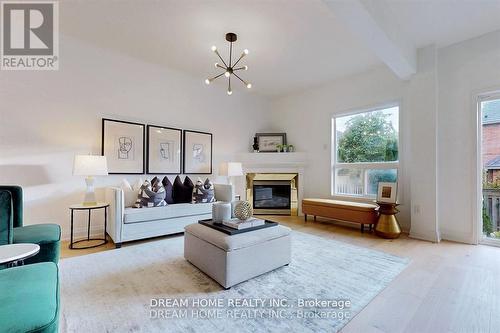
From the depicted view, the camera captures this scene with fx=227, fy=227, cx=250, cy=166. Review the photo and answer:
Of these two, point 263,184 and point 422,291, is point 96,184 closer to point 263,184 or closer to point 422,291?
point 263,184

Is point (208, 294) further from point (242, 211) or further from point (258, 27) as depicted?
point (258, 27)

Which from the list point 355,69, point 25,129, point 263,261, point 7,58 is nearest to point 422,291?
point 263,261

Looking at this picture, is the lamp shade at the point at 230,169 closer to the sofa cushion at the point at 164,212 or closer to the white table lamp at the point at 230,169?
the white table lamp at the point at 230,169

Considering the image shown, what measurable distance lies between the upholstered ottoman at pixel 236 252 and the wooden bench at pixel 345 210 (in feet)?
6.33

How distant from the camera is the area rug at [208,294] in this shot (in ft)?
5.05

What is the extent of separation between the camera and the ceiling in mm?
2602

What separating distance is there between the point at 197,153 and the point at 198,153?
2cm

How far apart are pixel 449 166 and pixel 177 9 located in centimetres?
425

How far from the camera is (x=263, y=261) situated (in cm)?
217

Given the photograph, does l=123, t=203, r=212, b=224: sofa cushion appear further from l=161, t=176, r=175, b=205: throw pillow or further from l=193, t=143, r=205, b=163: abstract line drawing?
l=193, t=143, r=205, b=163: abstract line drawing

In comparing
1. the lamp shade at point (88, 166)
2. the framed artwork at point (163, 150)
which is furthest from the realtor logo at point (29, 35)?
the framed artwork at point (163, 150)

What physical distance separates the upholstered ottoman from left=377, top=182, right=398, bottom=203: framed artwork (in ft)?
6.86

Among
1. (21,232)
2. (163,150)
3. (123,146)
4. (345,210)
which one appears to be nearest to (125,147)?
(123,146)

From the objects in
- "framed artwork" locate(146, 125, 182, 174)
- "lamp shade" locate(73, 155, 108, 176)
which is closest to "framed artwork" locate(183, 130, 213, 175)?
"framed artwork" locate(146, 125, 182, 174)
